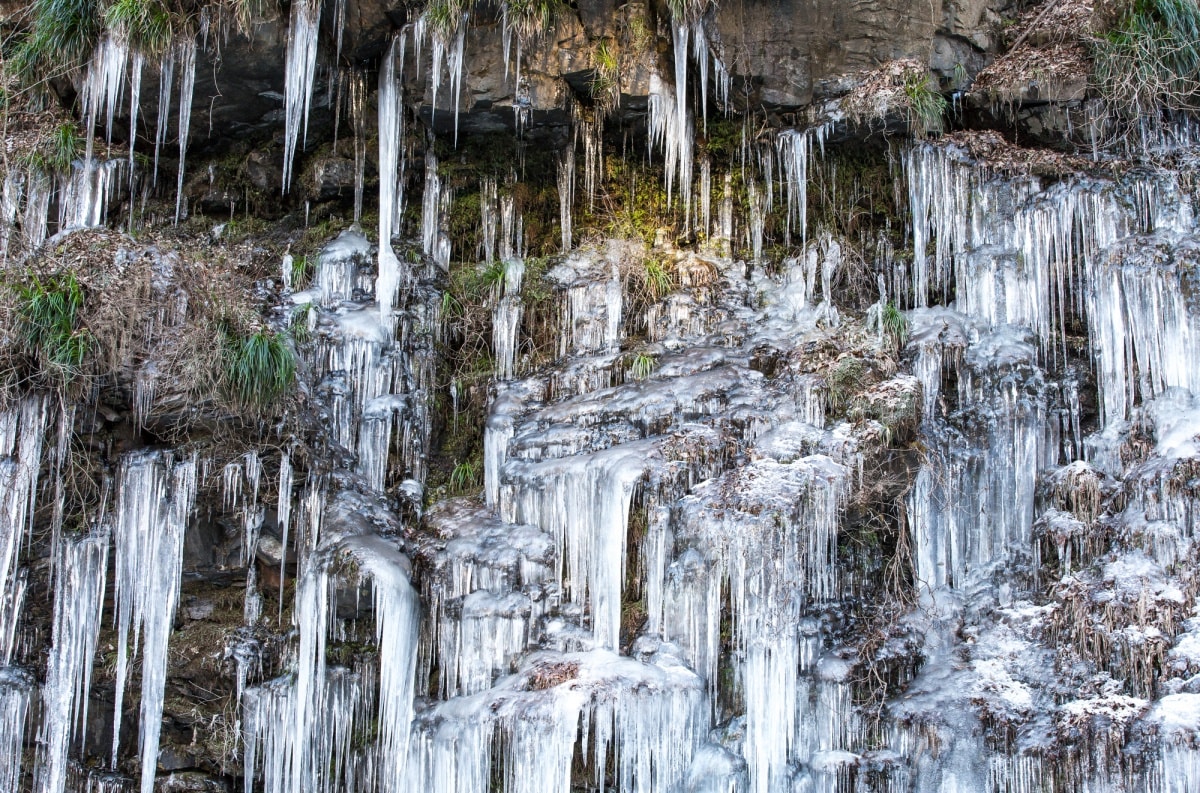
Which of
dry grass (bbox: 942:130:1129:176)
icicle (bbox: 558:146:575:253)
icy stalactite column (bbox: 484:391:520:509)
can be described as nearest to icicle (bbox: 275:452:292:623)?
icy stalactite column (bbox: 484:391:520:509)

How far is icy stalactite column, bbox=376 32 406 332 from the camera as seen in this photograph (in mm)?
10117

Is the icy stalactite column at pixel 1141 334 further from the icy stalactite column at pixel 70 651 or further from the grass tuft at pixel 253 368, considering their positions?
the icy stalactite column at pixel 70 651

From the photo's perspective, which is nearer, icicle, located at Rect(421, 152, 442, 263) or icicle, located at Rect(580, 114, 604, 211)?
icicle, located at Rect(580, 114, 604, 211)

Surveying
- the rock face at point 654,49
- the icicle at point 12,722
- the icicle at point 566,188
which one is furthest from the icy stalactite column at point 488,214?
the icicle at point 12,722

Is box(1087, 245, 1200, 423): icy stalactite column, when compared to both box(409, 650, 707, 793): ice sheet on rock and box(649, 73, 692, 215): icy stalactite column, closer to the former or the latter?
box(649, 73, 692, 215): icy stalactite column

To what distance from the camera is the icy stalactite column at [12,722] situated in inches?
321

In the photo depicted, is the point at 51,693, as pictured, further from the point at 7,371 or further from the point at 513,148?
the point at 513,148

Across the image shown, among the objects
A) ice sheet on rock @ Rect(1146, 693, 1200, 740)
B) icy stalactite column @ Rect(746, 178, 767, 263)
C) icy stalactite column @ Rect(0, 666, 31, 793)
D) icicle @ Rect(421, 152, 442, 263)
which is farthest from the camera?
icicle @ Rect(421, 152, 442, 263)

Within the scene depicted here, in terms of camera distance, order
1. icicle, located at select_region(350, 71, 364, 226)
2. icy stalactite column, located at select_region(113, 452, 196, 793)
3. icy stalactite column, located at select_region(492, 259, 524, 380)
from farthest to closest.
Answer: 1. icicle, located at select_region(350, 71, 364, 226)
2. icy stalactite column, located at select_region(492, 259, 524, 380)
3. icy stalactite column, located at select_region(113, 452, 196, 793)

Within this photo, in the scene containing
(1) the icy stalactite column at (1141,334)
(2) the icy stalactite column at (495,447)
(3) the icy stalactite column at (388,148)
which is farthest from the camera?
(3) the icy stalactite column at (388,148)

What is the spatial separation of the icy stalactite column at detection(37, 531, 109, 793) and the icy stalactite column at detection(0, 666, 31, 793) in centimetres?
12

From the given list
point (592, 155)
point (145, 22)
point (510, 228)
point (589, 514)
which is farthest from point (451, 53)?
point (589, 514)

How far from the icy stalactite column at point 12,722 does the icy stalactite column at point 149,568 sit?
60cm

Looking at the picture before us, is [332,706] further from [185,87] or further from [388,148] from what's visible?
[185,87]
